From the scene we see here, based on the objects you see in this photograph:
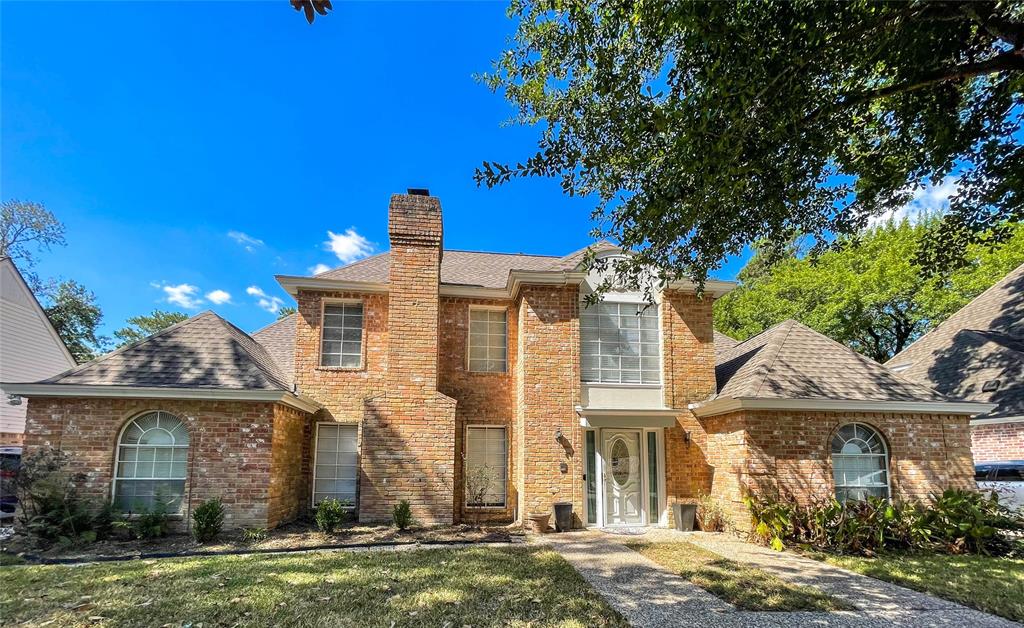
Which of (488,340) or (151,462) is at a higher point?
(488,340)

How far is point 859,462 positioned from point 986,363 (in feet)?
22.9

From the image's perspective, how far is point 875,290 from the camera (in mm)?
22203

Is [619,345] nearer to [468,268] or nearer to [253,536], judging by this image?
[468,268]

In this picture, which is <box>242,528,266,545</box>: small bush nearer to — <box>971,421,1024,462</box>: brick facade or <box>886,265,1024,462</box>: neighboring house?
<box>886,265,1024,462</box>: neighboring house

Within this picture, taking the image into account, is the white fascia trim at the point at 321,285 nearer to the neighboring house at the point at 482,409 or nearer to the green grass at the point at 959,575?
the neighboring house at the point at 482,409

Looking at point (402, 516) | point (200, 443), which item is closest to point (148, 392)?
point (200, 443)

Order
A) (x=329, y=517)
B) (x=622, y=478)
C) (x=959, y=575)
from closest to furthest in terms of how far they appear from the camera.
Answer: (x=959, y=575) → (x=329, y=517) → (x=622, y=478)

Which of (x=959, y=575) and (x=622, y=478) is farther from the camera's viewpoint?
(x=622, y=478)

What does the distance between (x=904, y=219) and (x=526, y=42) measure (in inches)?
898

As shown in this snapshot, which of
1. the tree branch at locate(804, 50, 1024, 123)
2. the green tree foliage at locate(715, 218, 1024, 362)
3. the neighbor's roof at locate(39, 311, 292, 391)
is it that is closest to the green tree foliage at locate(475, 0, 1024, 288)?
the tree branch at locate(804, 50, 1024, 123)

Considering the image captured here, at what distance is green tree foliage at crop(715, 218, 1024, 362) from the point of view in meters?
20.7

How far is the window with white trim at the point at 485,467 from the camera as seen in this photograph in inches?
445

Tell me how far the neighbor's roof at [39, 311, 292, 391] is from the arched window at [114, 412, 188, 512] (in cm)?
74

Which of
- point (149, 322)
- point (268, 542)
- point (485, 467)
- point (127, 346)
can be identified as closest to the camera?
point (268, 542)
